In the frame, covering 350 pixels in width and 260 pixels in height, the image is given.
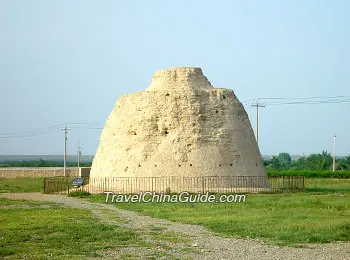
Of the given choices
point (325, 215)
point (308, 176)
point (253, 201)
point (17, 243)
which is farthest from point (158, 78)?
point (308, 176)

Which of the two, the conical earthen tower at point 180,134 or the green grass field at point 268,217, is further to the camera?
the conical earthen tower at point 180,134

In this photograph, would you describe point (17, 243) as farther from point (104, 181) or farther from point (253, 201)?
point (104, 181)

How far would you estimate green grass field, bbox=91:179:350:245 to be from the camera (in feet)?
49.4

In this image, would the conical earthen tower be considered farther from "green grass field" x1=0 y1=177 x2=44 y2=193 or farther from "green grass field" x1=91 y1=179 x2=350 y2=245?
"green grass field" x1=0 y1=177 x2=44 y2=193

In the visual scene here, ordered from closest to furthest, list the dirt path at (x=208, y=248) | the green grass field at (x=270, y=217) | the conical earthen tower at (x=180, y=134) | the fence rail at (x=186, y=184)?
the dirt path at (x=208, y=248) → the green grass field at (x=270, y=217) → the fence rail at (x=186, y=184) → the conical earthen tower at (x=180, y=134)

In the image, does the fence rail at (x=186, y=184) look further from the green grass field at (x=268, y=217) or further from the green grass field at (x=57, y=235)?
the green grass field at (x=57, y=235)

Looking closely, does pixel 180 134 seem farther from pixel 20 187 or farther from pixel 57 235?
pixel 57 235

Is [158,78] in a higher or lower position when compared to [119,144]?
higher

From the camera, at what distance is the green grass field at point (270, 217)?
49.4 ft

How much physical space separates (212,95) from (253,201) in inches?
315

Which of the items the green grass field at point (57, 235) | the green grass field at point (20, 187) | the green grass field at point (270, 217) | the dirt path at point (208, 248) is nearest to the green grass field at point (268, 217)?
the green grass field at point (270, 217)

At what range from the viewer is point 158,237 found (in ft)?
48.9

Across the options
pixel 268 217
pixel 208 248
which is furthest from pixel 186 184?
pixel 208 248

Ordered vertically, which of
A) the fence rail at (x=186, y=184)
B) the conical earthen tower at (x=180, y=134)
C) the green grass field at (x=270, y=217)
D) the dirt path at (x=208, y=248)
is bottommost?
the dirt path at (x=208, y=248)
